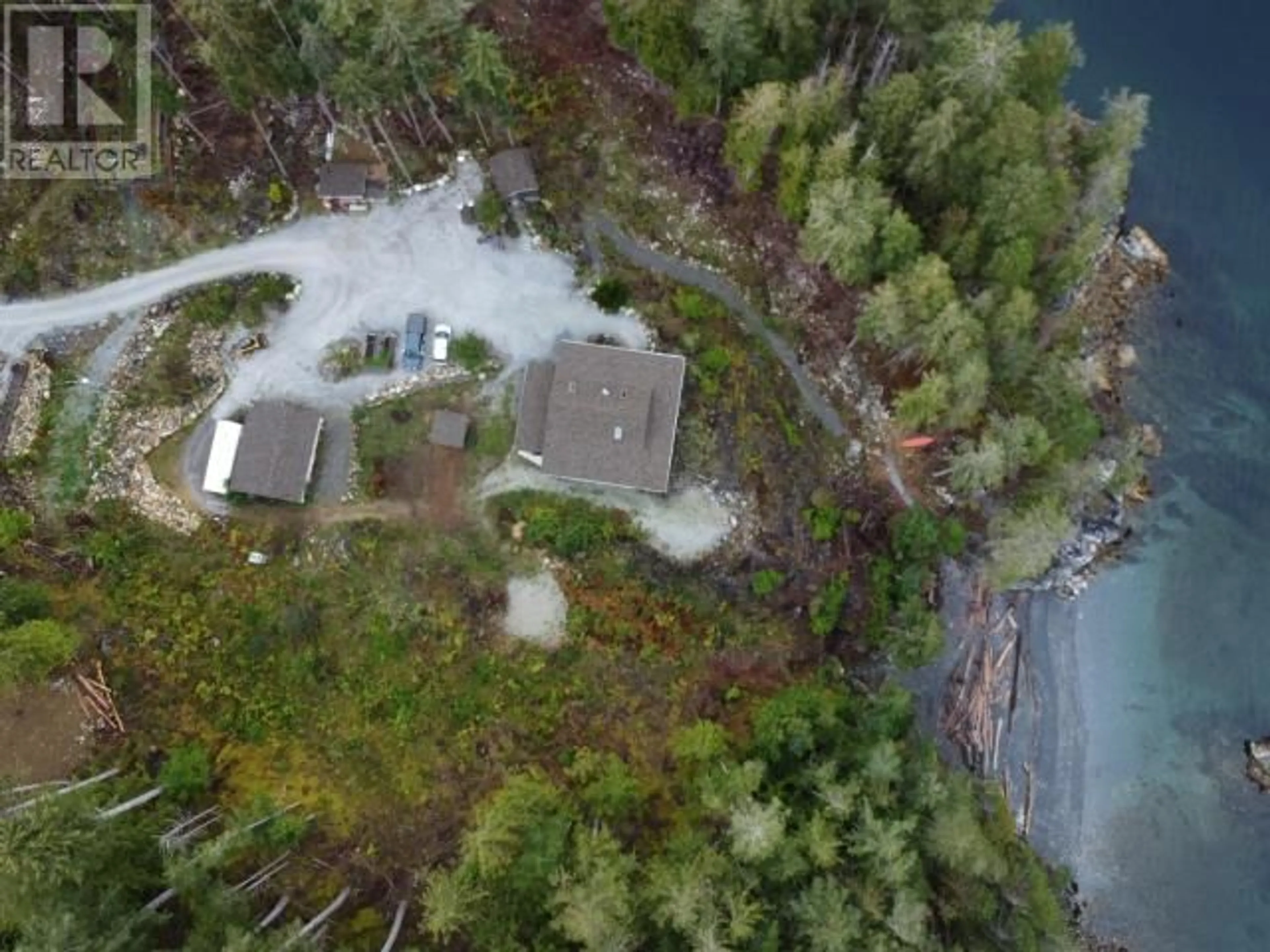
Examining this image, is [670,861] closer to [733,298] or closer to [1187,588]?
[733,298]

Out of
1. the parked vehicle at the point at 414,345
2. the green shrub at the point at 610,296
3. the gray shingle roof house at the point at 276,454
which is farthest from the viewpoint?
the green shrub at the point at 610,296

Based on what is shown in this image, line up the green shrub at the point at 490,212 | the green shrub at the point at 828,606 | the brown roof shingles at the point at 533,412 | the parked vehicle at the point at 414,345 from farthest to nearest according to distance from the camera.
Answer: the green shrub at the point at 490,212
the parked vehicle at the point at 414,345
the green shrub at the point at 828,606
the brown roof shingles at the point at 533,412

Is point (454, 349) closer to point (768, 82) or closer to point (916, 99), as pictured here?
point (768, 82)

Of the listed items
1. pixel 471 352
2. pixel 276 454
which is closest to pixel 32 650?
pixel 276 454

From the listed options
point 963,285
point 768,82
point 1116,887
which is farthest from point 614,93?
point 1116,887

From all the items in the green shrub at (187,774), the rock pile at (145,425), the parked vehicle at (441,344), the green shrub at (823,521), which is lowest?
the green shrub at (187,774)

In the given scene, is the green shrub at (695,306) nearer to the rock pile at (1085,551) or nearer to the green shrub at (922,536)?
the green shrub at (922,536)

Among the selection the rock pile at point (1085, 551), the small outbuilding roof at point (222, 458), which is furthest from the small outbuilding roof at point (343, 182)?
the rock pile at point (1085, 551)
